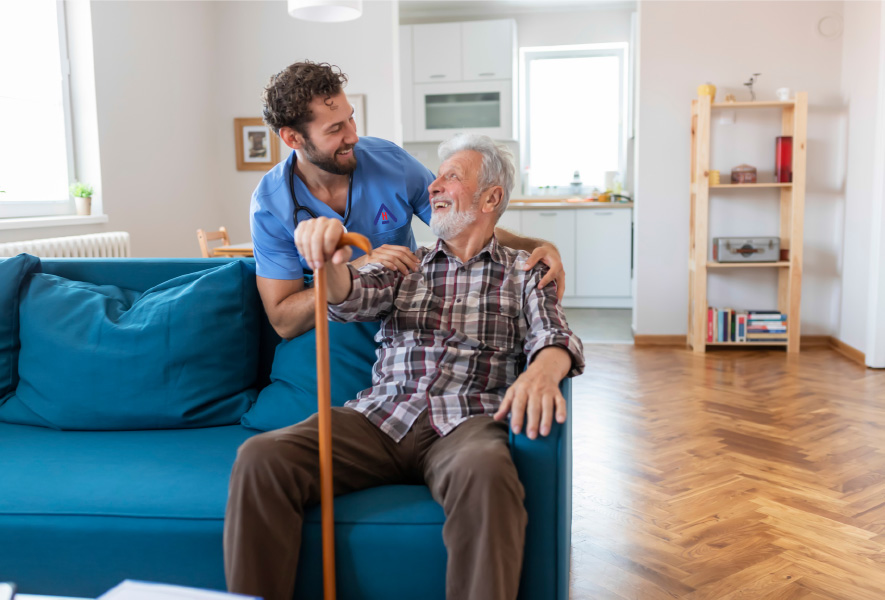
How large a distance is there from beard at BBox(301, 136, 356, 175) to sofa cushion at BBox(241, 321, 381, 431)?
1.39ft

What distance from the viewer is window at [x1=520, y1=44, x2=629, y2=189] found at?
7.39m

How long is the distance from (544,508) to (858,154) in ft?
13.3

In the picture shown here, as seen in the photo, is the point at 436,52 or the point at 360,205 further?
the point at 436,52

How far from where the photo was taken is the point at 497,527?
1.31 meters

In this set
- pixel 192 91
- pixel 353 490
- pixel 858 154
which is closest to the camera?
pixel 353 490

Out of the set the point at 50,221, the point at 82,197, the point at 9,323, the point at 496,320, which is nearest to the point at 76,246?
the point at 50,221

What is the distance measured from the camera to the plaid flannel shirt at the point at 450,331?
65.1 inches

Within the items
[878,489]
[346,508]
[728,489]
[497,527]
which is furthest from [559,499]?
[878,489]

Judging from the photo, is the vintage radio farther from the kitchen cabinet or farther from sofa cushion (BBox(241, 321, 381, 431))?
sofa cushion (BBox(241, 321, 381, 431))

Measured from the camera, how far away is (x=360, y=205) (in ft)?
6.90

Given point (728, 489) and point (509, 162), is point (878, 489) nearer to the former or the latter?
point (728, 489)

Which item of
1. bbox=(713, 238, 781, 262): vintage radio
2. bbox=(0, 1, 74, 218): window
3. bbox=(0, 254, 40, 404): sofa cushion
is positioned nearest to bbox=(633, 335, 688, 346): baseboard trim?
bbox=(713, 238, 781, 262): vintage radio

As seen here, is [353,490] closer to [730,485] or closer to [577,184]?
[730,485]

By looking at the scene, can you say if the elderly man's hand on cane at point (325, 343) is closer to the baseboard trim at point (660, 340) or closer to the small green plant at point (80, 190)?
the small green plant at point (80, 190)
